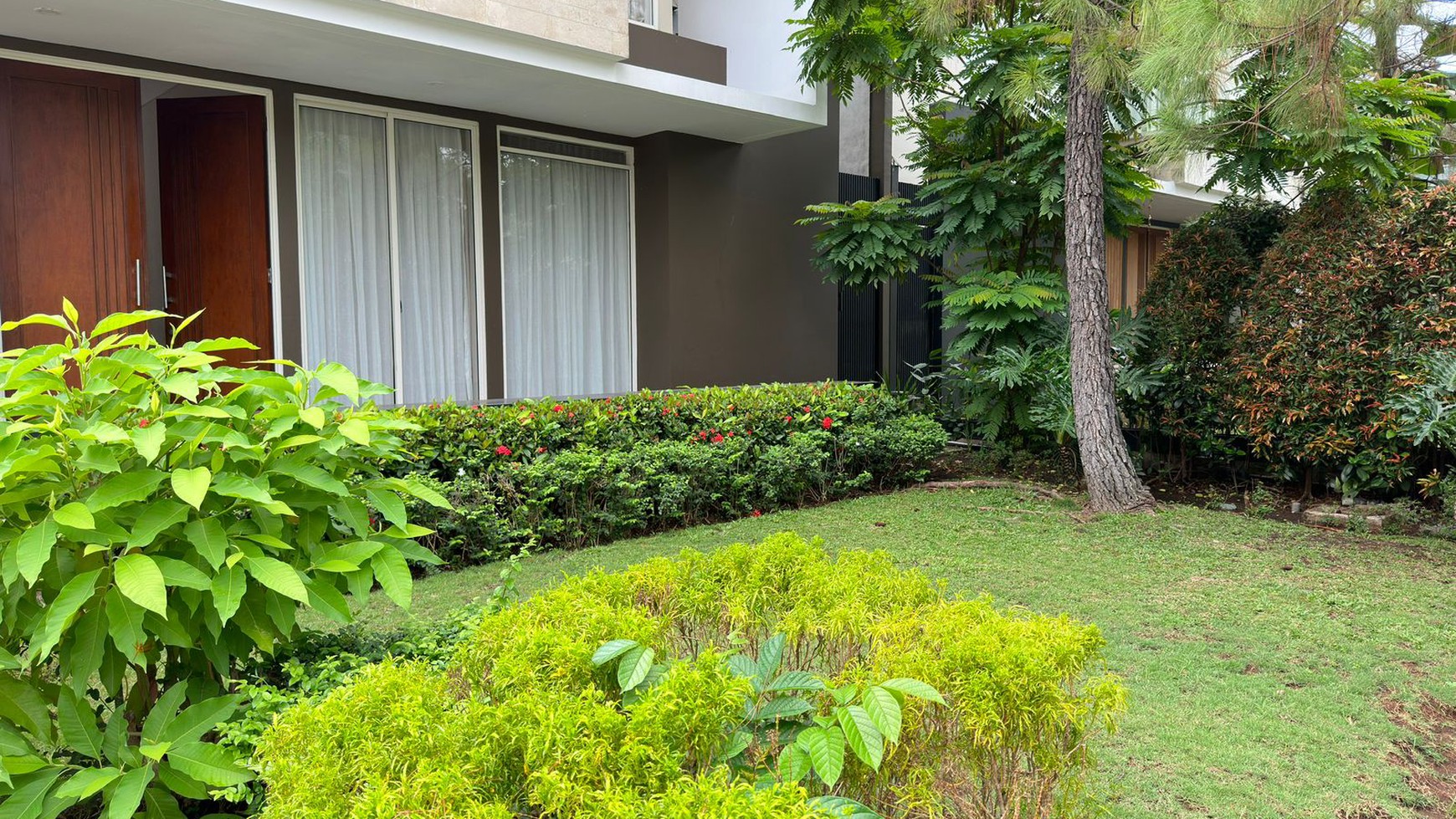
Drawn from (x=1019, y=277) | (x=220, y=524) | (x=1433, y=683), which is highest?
(x=1019, y=277)

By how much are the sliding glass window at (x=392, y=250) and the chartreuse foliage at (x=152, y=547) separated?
5.80m

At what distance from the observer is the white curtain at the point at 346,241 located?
8273 mm

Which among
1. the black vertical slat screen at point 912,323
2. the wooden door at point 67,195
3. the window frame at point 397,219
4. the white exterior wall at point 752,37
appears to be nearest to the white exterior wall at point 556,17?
the window frame at point 397,219

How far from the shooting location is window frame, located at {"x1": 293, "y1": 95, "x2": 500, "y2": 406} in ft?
26.8

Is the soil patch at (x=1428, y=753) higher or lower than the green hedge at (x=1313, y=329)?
lower

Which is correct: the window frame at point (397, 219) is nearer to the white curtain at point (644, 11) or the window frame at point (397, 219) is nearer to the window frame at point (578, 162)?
the window frame at point (578, 162)

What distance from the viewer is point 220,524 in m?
2.34

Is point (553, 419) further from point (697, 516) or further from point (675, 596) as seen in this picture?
point (675, 596)

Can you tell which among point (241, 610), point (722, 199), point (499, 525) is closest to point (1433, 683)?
point (241, 610)

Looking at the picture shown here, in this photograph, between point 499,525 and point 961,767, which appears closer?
point 961,767

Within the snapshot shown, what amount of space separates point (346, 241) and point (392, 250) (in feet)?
1.34

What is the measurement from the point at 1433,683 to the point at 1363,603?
1228 mm

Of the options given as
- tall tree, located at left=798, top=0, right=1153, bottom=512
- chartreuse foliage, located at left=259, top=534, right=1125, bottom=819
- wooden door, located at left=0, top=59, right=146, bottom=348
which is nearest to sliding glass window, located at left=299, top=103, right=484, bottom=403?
wooden door, located at left=0, top=59, right=146, bottom=348

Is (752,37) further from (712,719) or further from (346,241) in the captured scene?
(712,719)
